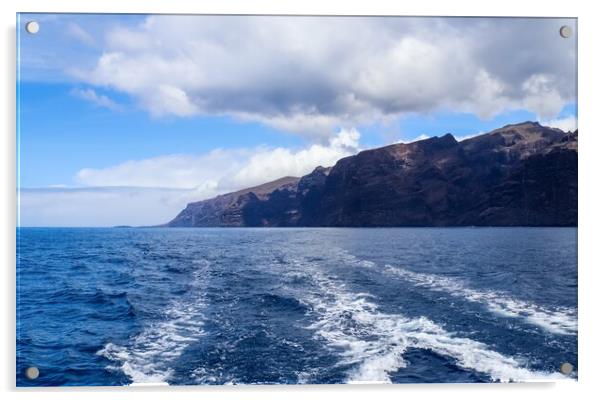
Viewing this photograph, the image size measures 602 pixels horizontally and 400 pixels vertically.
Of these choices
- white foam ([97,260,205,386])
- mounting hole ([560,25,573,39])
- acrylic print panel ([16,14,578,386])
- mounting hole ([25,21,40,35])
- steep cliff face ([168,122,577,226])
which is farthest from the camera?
steep cliff face ([168,122,577,226])

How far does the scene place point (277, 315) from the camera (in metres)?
5.90

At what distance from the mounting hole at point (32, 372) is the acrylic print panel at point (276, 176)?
2 centimetres

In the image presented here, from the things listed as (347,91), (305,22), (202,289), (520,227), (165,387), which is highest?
(305,22)

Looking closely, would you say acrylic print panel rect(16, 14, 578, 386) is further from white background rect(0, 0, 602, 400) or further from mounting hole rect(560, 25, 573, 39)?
white background rect(0, 0, 602, 400)

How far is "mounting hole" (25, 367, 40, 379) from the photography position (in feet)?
16.4

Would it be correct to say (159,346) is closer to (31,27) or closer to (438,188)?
(31,27)

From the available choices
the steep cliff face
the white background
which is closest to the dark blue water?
the white background

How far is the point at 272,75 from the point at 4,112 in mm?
3514

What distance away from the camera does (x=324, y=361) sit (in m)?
5.07

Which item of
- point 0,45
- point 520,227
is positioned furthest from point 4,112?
point 520,227

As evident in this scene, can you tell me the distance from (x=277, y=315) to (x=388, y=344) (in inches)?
63.7

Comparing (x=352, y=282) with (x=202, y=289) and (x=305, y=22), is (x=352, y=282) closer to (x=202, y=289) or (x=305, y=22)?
(x=202, y=289)

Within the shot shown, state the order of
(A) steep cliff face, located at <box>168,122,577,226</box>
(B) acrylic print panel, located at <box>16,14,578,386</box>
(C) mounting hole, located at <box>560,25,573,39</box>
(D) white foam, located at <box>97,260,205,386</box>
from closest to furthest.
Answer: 1. (D) white foam, located at <box>97,260,205,386</box>
2. (B) acrylic print panel, located at <box>16,14,578,386</box>
3. (C) mounting hole, located at <box>560,25,573,39</box>
4. (A) steep cliff face, located at <box>168,122,577,226</box>

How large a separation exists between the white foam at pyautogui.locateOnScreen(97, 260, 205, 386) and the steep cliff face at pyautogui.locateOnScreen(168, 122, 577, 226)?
1.30 meters
